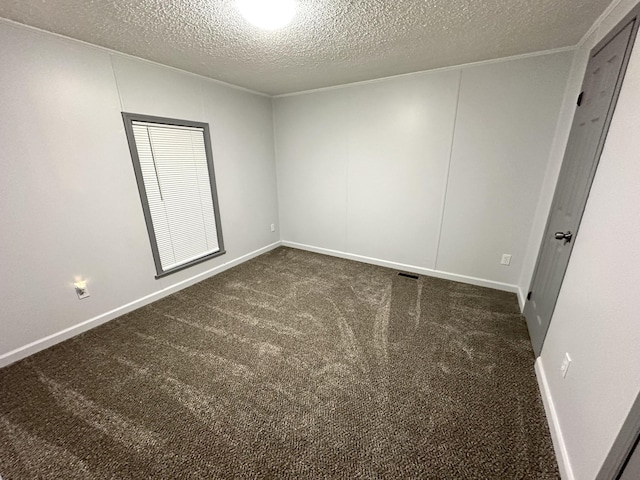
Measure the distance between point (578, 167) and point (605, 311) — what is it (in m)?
1.09

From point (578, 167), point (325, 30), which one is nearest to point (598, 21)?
Result: point (578, 167)

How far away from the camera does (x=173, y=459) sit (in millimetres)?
1302

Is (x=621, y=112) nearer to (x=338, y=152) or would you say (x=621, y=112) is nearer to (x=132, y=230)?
(x=338, y=152)

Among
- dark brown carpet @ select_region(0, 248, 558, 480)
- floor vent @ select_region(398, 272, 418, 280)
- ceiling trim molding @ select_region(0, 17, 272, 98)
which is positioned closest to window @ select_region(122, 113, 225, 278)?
ceiling trim molding @ select_region(0, 17, 272, 98)

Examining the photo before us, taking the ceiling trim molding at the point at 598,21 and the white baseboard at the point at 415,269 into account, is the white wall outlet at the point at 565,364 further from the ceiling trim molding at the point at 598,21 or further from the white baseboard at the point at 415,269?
the ceiling trim molding at the point at 598,21

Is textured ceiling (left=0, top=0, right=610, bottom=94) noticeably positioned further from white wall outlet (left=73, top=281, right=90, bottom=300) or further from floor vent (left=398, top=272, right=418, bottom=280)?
floor vent (left=398, top=272, right=418, bottom=280)

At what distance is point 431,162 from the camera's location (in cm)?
295

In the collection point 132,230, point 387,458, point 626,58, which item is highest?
point 626,58

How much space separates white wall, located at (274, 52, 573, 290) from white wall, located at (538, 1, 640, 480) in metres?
1.02

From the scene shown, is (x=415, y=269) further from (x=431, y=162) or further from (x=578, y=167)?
(x=578, y=167)

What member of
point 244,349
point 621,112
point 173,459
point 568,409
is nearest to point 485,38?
point 621,112

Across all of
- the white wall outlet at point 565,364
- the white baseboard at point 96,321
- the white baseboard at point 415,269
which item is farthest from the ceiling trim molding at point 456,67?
the white baseboard at point 96,321

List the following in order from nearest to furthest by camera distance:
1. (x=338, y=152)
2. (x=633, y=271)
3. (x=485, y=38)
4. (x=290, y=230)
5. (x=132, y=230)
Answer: (x=633, y=271), (x=485, y=38), (x=132, y=230), (x=338, y=152), (x=290, y=230)

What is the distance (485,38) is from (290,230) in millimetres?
3284
